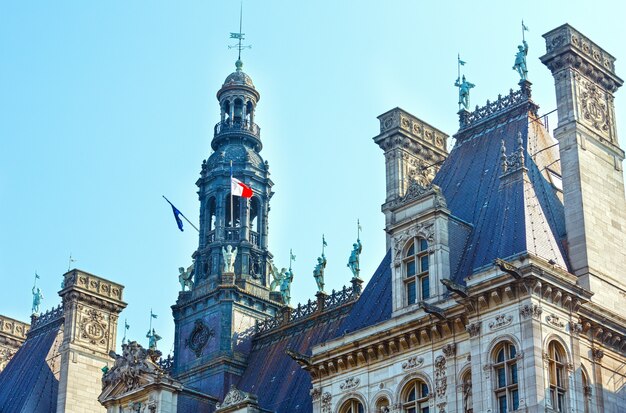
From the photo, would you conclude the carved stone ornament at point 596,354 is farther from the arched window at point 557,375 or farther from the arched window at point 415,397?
the arched window at point 415,397

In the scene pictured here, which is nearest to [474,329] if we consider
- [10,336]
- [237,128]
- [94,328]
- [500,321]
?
[500,321]

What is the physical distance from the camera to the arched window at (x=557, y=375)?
4400 centimetres

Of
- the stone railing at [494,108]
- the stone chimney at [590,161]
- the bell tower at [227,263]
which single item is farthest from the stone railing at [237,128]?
Answer: the stone chimney at [590,161]

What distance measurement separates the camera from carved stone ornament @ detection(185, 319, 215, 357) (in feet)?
215

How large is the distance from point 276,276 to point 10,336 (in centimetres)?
2105

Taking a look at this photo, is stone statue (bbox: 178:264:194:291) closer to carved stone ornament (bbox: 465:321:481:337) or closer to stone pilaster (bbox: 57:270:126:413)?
stone pilaster (bbox: 57:270:126:413)

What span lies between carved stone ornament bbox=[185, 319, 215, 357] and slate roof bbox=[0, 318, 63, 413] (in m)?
8.85

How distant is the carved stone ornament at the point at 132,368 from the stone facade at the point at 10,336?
23000 millimetres

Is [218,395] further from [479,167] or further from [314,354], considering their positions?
[479,167]

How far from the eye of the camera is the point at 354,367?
4994 centimetres

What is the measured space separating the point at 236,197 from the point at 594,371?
90.7 ft

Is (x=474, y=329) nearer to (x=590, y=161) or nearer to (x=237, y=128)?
(x=590, y=161)

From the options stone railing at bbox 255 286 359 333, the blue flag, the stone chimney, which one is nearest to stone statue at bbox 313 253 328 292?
stone railing at bbox 255 286 359 333

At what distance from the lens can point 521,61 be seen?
2253 inches
